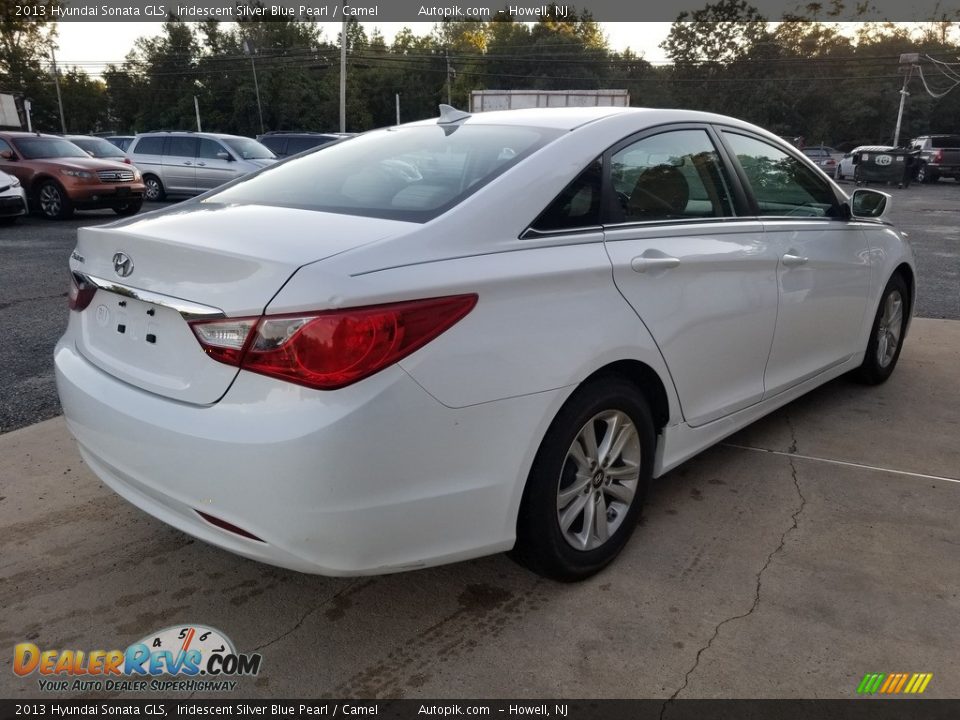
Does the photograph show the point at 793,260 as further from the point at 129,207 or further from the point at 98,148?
the point at 98,148

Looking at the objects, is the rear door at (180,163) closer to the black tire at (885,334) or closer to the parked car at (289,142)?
the parked car at (289,142)

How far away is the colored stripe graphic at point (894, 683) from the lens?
220 cm

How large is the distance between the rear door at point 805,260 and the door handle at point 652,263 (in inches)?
34.2

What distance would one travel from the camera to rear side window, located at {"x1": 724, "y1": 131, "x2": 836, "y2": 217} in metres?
3.48

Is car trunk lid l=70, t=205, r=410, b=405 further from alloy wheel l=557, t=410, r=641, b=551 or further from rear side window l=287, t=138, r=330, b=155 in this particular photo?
rear side window l=287, t=138, r=330, b=155

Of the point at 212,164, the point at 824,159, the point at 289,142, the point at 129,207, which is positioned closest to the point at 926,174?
the point at 824,159

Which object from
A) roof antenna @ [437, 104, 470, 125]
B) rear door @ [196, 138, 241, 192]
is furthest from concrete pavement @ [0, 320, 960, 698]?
rear door @ [196, 138, 241, 192]

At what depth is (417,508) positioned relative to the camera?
6.78 feet

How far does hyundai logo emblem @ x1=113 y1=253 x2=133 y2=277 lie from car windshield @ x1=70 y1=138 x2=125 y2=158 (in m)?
15.5

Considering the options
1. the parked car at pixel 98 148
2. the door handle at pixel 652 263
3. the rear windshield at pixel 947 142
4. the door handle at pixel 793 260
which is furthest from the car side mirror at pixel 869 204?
the rear windshield at pixel 947 142

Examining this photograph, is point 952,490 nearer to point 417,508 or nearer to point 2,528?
point 417,508

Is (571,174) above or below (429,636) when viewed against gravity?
above

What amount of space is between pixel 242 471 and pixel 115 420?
563 mm
